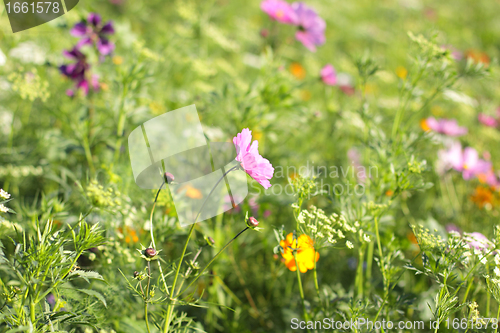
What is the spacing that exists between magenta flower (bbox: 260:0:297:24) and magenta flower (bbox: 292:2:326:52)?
6 cm

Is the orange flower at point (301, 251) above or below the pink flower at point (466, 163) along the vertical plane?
above

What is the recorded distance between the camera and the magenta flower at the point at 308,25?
2146 millimetres

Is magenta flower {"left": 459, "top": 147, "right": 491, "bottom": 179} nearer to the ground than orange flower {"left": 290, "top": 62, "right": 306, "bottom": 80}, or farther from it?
farther from it

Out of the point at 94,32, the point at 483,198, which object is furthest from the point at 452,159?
the point at 94,32

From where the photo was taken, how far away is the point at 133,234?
4.68 ft

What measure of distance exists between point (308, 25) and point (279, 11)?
8.7 inches

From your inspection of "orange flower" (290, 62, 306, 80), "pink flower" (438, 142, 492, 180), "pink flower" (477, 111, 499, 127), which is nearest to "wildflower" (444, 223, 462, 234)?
"pink flower" (438, 142, 492, 180)

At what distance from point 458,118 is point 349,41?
88.9 inches

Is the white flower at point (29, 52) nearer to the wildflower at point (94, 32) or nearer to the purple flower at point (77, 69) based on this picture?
the purple flower at point (77, 69)

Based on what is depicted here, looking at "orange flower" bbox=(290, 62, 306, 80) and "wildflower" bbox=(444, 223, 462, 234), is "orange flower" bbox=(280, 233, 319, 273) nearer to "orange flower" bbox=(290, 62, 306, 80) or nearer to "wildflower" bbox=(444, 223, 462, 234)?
"wildflower" bbox=(444, 223, 462, 234)

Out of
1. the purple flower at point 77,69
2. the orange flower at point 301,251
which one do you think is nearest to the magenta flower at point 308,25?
the purple flower at point 77,69

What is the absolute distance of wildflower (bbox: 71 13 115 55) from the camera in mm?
1711

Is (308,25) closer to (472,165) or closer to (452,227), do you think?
(472,165)

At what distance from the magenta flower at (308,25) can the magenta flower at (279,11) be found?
62mm
